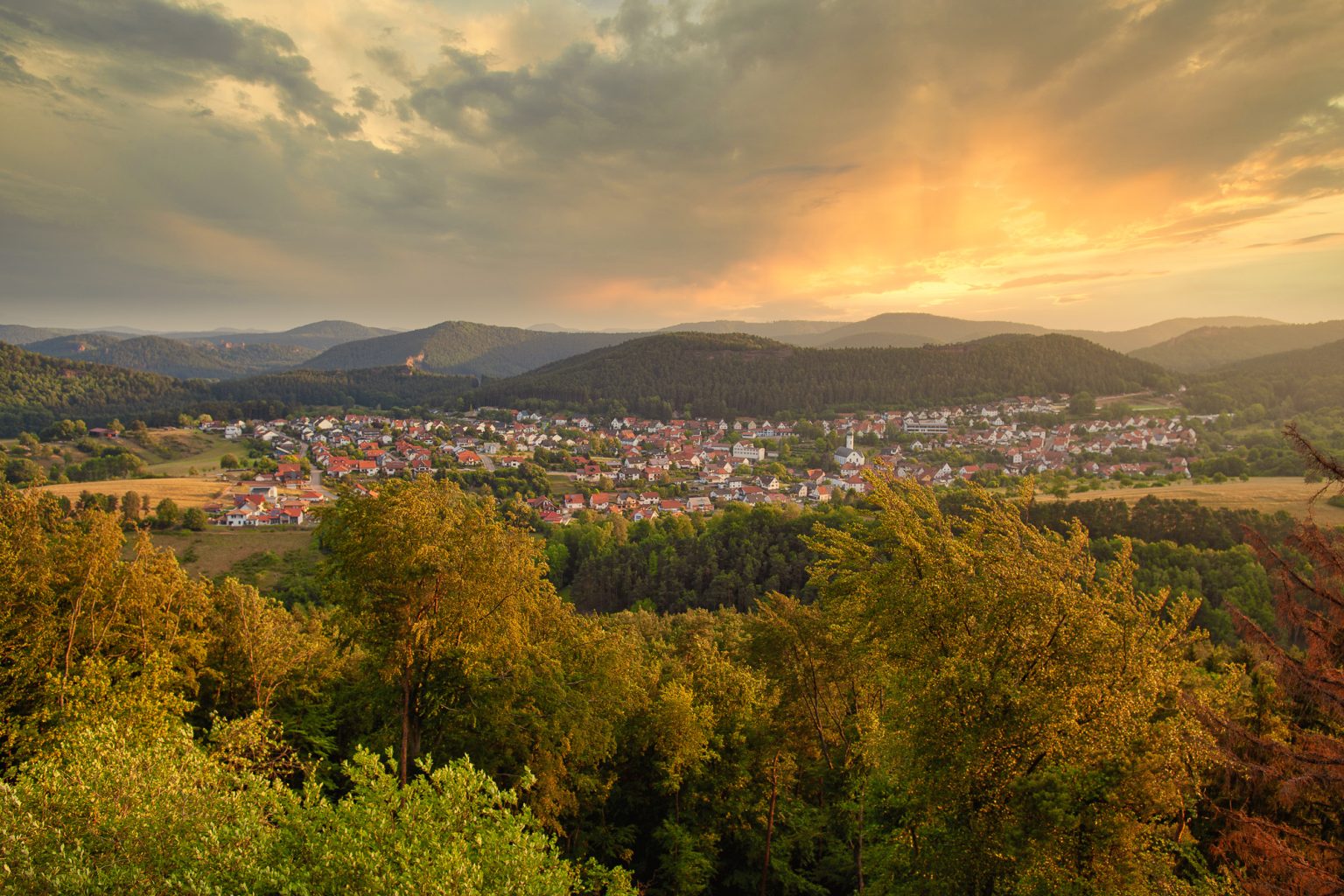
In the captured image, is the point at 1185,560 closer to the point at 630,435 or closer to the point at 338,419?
the point at 630,435

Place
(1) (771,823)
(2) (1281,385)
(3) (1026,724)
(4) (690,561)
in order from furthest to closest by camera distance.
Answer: (2) (1281,385)
(4) (690,561)
(1) (771,823)
(3) (1026,724)

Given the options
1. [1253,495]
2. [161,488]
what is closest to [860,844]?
[1253,495]

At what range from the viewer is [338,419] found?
124812 millimetres

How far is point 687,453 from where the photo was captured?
10169 cm


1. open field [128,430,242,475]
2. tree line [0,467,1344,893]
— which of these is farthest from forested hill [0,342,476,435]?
tree line [0,467,1344,893]

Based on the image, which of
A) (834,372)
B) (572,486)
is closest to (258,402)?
(572,486)

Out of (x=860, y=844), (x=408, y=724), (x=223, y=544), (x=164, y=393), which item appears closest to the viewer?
(x=408, y=724)

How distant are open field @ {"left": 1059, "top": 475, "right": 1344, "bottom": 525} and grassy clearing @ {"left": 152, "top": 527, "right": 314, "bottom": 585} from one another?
219 feet

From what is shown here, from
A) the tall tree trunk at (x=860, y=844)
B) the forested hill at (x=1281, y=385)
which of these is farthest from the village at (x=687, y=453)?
the tall tree trunk at (x=860, y=844)

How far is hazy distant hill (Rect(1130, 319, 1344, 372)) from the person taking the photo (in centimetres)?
13888

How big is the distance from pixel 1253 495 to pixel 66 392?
16841 centimetres

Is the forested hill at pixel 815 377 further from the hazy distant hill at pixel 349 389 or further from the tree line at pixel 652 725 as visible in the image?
the tree line at pixel 652 725

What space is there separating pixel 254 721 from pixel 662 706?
7.58 metres

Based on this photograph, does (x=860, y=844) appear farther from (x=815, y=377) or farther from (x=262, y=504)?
(x=815, y=377)
